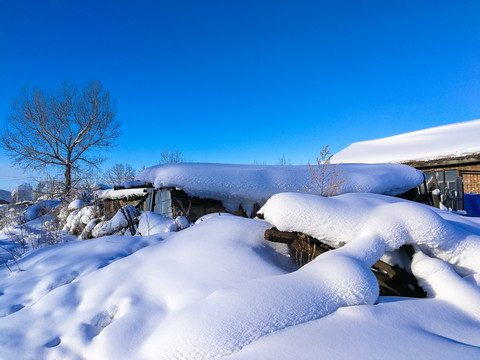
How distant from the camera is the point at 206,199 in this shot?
5520 mm

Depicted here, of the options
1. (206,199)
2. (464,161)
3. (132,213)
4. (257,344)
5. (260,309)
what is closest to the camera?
(257,344)

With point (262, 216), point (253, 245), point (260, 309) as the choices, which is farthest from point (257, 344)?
point (262, 216)

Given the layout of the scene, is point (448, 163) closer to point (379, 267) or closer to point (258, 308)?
point (379, 267)

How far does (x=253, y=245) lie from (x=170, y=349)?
3.56 feet

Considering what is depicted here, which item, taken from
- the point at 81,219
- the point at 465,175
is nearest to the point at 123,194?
the point at 81,219

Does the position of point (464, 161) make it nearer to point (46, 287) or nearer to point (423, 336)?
point (423, 336)

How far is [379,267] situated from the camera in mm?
2188

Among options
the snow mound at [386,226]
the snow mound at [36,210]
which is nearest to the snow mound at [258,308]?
the snow mound at [386,226]

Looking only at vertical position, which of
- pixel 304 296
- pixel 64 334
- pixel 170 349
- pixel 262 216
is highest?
pixel 262 216

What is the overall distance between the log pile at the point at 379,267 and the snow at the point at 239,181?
8.24 feet

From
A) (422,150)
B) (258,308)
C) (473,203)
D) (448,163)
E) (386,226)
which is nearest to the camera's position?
(258,308)

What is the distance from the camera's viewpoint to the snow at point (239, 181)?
494 cm

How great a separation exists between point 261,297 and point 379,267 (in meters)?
1.22

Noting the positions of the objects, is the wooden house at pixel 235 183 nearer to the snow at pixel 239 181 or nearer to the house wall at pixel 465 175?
the snow at pixel 239 181
